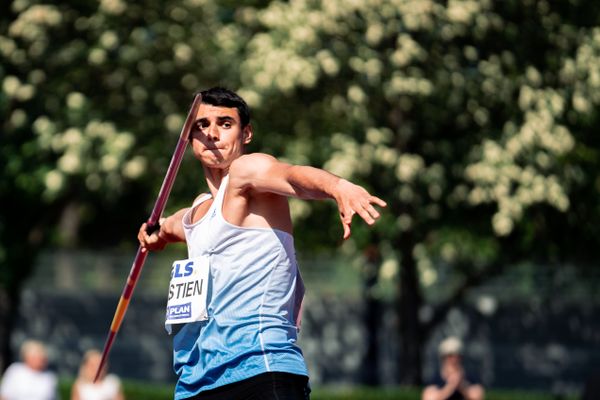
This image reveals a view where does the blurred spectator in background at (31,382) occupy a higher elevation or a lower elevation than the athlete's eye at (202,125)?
lower

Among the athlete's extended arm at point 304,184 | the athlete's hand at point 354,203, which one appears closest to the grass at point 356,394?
the athlete's extended arm at point 304,184

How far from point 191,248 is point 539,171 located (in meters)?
10.4

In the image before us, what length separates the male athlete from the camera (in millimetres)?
4836

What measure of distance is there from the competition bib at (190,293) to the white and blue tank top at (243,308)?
0.03 meters

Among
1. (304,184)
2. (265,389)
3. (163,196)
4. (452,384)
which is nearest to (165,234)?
(163,196)

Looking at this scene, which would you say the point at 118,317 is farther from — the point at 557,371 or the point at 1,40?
the point at 557,371

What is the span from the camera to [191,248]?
509 centimetres

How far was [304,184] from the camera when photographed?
4.44 metres

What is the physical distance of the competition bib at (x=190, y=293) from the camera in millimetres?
4953

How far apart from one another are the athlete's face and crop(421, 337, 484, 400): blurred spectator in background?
778cm

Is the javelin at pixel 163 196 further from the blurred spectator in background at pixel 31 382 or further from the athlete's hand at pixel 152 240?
the blurred spectator in background at pixel 31 382

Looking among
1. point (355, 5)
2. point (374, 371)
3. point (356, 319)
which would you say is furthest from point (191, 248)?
point (356, 319)

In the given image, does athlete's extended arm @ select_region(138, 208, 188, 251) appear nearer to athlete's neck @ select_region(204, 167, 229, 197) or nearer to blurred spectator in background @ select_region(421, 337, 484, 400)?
athlete's neck @ select_region(204, 167, 229, 197)

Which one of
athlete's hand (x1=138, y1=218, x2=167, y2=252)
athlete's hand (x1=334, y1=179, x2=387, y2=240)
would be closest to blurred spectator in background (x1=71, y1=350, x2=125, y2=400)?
athlete's hand (x1=138, y1=218, x2=167, y2=252)
